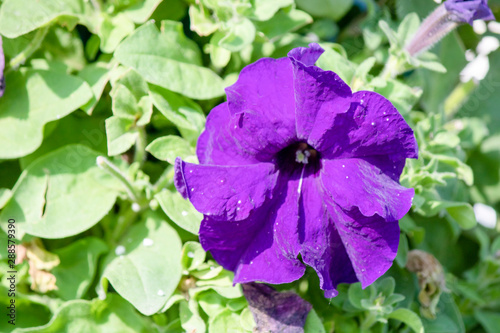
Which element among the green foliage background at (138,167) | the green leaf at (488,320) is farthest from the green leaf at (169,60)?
the green leaf at (488,320)

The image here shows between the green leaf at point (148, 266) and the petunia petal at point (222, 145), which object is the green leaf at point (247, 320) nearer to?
the green leaf at point (148, 266)

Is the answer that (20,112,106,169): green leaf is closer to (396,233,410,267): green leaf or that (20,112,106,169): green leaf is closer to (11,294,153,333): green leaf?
(11,294,153,333): green leaf

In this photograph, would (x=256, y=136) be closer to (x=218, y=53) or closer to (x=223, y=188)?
(x=223, y=188)

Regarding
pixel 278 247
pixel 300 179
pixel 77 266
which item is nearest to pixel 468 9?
pixel 300 179

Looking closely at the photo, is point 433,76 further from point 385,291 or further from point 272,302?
point 272,302

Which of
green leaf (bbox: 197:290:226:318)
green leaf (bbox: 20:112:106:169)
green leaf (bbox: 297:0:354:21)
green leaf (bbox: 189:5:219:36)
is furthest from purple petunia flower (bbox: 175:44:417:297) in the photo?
green leaf (bbox: 297:0:354:21)
